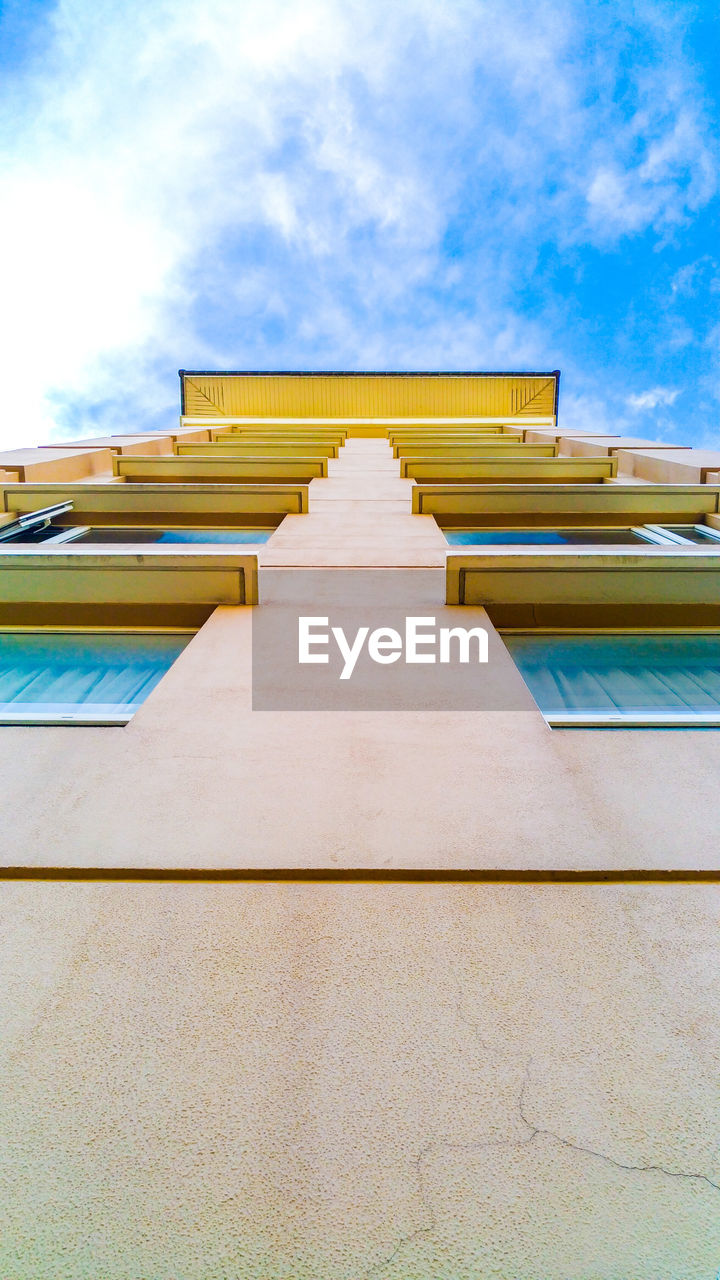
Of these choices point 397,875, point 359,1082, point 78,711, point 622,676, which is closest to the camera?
point 359,1082

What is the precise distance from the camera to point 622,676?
5.37m

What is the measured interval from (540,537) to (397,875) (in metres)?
7.13

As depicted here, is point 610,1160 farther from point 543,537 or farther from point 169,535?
point 169,535

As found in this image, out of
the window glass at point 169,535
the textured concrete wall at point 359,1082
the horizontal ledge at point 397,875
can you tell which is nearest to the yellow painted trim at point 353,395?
the window glass at point 169,535

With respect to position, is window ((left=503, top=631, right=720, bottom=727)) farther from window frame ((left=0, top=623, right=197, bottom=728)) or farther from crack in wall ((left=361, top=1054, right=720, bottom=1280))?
window frame ((left=0, top=623, right=197, bottom=728))

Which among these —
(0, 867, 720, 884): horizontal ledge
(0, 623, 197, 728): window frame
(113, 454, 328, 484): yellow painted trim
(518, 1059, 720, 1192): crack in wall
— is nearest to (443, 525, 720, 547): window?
(0, 623, 197, 728): window frame

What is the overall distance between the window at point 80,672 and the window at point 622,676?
117 inches

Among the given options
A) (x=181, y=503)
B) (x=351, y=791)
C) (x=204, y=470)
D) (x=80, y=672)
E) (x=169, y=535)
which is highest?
(x=204, y=470)

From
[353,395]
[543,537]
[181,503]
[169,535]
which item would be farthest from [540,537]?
[353,395]

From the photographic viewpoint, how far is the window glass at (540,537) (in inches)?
362

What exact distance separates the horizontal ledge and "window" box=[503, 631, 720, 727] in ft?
4.88

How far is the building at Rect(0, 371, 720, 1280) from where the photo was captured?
1892mm

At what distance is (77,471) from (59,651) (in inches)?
328

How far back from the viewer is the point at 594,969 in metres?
2.60
